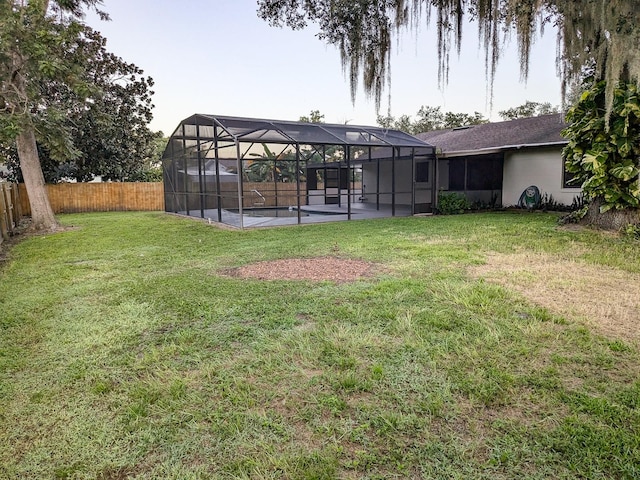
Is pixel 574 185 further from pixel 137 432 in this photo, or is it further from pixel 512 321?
pixel 137 432

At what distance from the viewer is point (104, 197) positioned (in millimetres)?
16188

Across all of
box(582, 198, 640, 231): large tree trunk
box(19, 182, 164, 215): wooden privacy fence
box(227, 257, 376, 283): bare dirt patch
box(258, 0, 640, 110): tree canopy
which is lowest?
box(227, 257, 376, 283): bare dirt patch

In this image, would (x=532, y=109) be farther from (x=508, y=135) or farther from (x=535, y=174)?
(x=535, y=174)

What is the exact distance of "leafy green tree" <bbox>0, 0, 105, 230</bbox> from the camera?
7746mm

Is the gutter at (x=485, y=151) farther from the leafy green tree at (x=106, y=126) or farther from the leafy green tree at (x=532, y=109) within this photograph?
the leafy green tree at (x=532, y=109)

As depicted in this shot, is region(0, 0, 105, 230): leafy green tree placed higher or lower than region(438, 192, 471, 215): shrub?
higher

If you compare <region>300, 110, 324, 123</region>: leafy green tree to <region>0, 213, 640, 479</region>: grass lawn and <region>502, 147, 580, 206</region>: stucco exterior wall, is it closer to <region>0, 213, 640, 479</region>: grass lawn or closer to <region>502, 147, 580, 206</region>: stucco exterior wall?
<region>502, 147, 580, 206</region>: stucco exterior wall

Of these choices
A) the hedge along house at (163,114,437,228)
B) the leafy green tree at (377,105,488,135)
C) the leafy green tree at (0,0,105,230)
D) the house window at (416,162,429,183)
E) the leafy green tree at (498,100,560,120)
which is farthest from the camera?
the leafy green tree at (377,105,488,135)

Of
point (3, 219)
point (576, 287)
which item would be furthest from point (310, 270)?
A: point (3, 219)

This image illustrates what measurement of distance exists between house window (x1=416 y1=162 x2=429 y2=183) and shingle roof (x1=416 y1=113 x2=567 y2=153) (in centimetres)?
73

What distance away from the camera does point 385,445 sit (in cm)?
180

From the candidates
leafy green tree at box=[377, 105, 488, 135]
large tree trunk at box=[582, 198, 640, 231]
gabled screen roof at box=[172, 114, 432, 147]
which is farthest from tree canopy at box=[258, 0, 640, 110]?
leafy green tree at box=[377, 105, 488, 135]

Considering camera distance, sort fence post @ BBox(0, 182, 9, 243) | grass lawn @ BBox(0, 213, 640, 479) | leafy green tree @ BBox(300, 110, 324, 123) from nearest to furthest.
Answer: grass lawn @ BBox(0, 213, 640, 479) → fence post @ BBox(0, 182, 9, 243) → leafy green tree @ BBox(300, 110, 324, 123)

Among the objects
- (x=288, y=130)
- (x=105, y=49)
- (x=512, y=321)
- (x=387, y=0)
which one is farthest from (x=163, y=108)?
(x=512, y=321)
